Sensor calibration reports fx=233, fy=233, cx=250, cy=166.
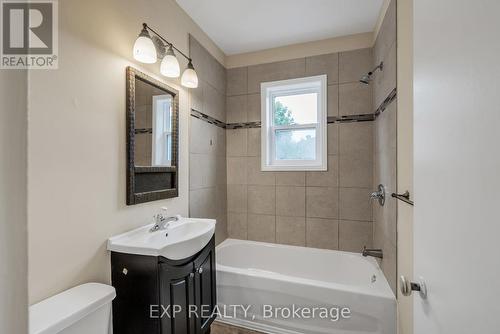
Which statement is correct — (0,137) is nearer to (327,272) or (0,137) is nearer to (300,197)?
(300,197)

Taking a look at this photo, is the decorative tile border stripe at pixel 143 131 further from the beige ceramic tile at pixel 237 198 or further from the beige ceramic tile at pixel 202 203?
the beige ceramic tile at pixel 237 198

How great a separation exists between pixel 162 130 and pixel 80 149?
2.13 ft

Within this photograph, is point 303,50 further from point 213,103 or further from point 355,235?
point 355,235

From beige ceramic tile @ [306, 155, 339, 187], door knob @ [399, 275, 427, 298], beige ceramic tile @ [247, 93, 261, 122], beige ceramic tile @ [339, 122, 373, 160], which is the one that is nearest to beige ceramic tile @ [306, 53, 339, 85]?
beige ceramic tile @ [339, 122, 373, 160]

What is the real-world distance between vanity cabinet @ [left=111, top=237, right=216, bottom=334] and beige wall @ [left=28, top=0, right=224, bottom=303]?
0.43ft

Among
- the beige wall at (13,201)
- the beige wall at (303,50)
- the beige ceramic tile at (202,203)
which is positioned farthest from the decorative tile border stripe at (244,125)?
the beige wall at (13,201)

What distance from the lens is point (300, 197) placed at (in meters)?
2.60

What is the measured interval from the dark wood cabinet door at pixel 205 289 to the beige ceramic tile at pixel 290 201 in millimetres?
1115

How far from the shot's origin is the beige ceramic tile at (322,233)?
2.48m

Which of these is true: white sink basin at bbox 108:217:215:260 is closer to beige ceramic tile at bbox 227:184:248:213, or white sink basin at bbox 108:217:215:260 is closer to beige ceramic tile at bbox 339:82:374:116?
beige ceramic tile at bbox 227:184:248:213

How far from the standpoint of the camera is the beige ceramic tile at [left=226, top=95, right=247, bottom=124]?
2799 millimetres

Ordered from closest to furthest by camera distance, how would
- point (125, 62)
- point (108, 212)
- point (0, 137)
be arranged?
1. point (0, 137)
2. point (108, 212)
3. point (125, 62)

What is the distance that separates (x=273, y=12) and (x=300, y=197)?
6.00ft

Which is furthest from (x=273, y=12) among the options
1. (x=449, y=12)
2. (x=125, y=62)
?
(x=449, y=12)
